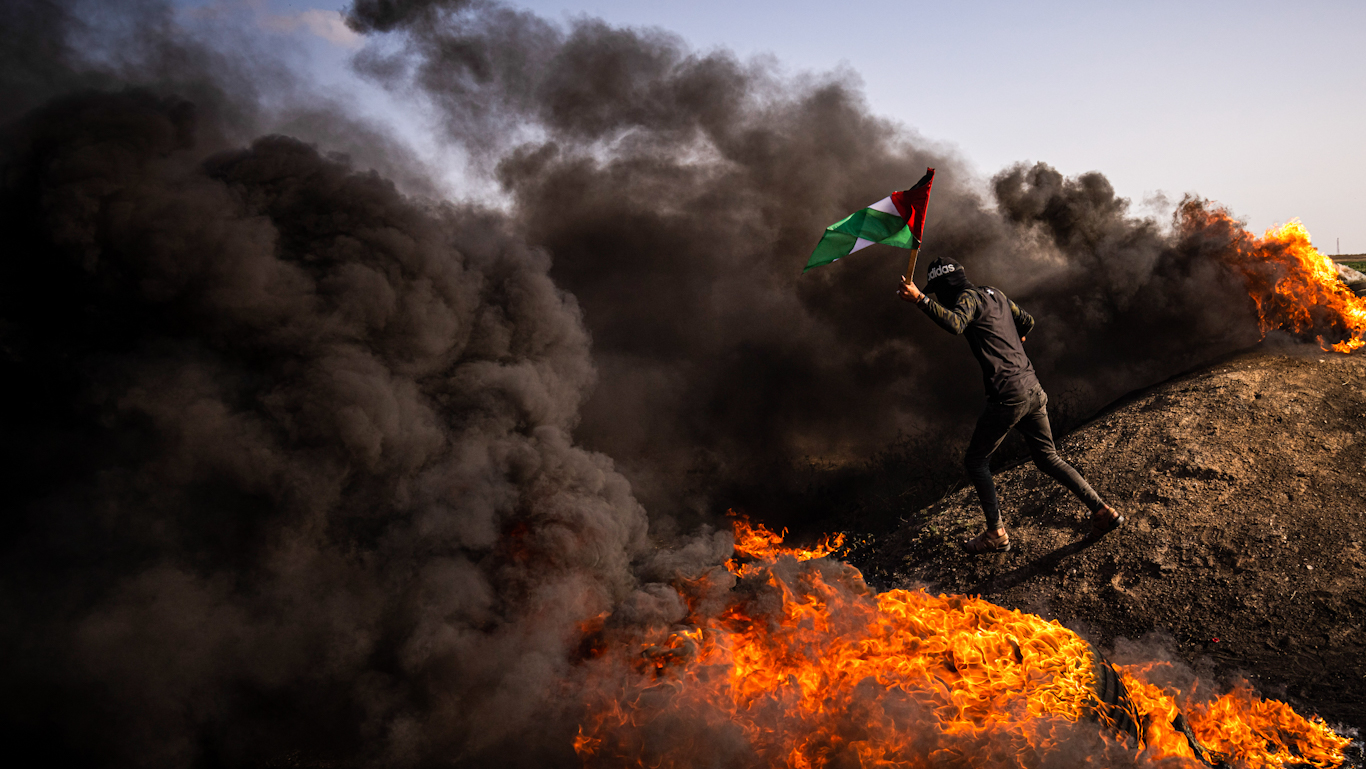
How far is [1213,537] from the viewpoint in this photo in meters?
6.35

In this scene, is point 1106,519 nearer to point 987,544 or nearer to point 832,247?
point 987,544

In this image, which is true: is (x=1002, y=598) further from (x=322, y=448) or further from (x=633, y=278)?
(x=633, y=278)

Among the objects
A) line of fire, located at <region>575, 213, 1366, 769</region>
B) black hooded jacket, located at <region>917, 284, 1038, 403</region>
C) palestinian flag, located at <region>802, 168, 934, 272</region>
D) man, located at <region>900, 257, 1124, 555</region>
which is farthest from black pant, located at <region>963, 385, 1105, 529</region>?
palestinian flag, located at <region>802, 168, 934, 272</region>

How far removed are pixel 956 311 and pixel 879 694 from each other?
3385mm

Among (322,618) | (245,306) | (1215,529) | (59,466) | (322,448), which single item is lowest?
(1215,529)

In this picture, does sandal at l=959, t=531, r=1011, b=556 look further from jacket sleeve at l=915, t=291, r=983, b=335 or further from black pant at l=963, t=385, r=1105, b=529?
jacket sleeve at l=915, t=291, r=983, b=335

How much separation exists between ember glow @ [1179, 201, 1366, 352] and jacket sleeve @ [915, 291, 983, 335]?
264 inches

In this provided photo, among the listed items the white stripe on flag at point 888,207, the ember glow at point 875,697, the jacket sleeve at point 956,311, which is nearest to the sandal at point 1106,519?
the ember glow at point 875,697

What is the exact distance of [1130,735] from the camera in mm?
3969

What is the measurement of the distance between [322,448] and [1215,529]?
8.50 metres

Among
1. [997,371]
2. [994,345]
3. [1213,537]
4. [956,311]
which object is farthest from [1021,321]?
[1213,537]

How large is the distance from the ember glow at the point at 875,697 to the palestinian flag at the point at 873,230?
9.99 feet

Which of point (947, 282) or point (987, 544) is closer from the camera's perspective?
point (947, 282)

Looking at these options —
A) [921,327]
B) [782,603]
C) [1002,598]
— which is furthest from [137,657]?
[921,327]
